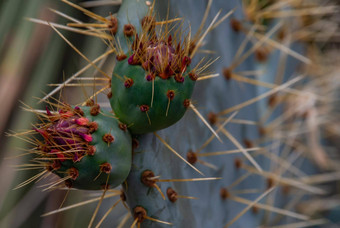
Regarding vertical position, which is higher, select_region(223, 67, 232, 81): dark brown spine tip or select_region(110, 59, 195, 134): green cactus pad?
select_region(110, 59, 195, 134): green cactus pad

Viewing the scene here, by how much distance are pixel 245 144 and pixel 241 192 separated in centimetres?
12

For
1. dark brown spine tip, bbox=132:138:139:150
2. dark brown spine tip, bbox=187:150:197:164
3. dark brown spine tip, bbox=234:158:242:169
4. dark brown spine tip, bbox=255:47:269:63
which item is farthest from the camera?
dark brown spine tip, bbox=255:47:269:63

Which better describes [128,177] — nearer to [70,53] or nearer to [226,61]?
[226,61]

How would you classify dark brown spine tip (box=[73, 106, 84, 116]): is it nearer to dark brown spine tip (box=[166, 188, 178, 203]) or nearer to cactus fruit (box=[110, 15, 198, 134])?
cactus fruit (box=[110, 15, 198, 134])

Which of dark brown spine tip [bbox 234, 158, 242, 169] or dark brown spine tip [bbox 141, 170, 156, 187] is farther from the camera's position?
dark brown spine tip [bbox 234, 158, 242, 169]

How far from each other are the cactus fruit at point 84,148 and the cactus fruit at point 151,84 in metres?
0.03

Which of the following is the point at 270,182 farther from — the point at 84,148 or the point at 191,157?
the point at 84,148

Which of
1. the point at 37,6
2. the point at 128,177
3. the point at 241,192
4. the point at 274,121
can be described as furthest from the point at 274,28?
the point at 128,177

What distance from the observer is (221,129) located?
0.97 metres

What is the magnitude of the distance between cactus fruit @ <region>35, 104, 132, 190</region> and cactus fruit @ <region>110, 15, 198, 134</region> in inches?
1.2

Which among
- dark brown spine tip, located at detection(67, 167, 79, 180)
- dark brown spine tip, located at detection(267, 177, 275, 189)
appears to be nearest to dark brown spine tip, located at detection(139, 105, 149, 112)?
dark brown spine tip, located at detection(67, 167, 79, 180)

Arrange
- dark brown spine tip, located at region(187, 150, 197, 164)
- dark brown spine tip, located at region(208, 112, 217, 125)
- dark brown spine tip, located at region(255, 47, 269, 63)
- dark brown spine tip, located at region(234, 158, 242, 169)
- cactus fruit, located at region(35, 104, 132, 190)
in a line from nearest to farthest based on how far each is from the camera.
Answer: cactus fruit, located at region(35, 104, 132, 190) → dark brown spine tip, located at region(187, 150, 197, 164) → dark brown spine tip, located at region(208, 112, 217, 125) → dark brown spine tip, located at region(234, 158, 242, 169) → dark brown spine tip, located at region(255, 47, 269, 63)

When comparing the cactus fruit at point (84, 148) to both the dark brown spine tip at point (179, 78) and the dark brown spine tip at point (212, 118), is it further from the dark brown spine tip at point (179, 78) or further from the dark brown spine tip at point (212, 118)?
the dark brown spine tip at point (212, 118)

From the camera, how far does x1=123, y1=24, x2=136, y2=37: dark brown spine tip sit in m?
0.70
